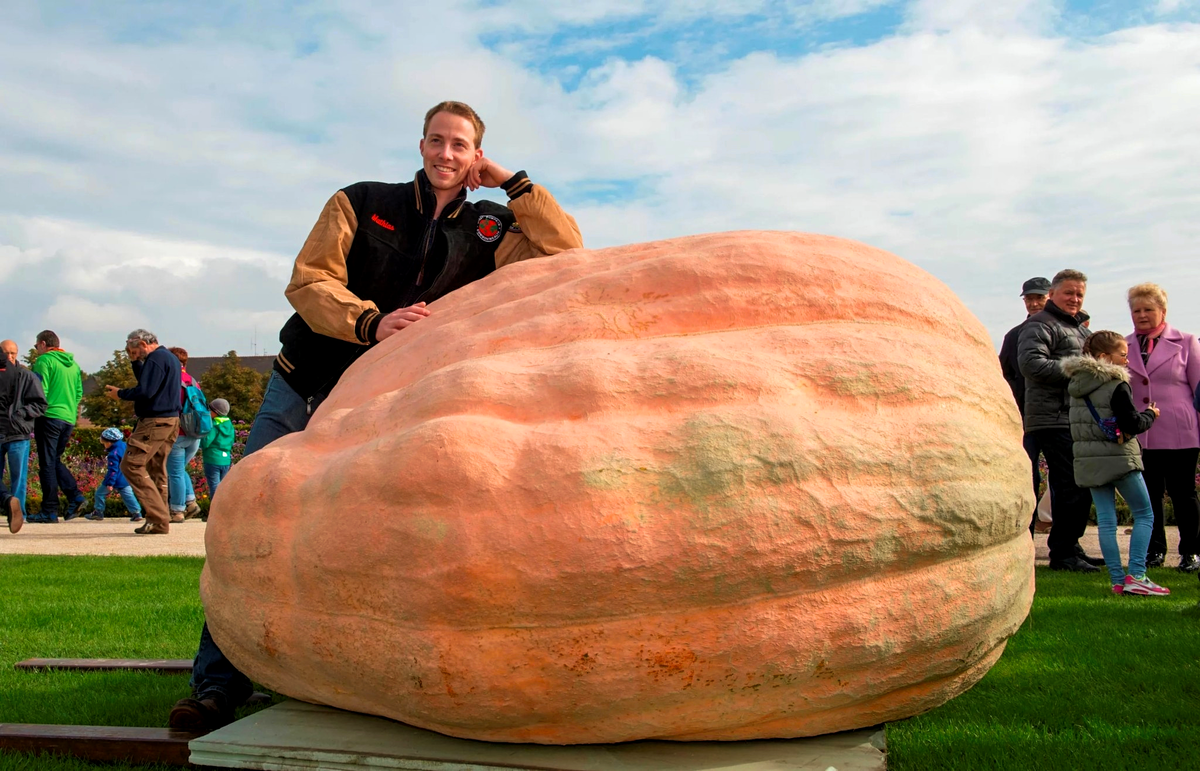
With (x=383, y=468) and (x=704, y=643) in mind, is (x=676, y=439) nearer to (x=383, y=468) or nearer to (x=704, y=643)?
(x=704, y=643)

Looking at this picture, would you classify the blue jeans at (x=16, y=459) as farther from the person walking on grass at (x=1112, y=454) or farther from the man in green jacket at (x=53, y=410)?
the person walking on grass at (x=1112, y=454)

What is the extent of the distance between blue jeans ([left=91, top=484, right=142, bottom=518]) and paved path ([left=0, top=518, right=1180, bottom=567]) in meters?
0.54

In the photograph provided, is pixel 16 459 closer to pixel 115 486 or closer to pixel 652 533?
pixel 115 486

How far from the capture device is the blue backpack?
9938 mm

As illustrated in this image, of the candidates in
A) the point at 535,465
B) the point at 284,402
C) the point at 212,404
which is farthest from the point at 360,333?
the point at 212,404

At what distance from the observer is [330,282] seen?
351 centimetres

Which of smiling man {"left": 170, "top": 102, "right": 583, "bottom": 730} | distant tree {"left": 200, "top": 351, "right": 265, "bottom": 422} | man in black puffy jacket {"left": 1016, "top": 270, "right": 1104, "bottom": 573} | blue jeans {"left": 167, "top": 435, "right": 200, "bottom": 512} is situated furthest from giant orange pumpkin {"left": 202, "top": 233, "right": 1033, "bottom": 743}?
distant tree {"left": 200, "top": 351, "right": 265, "bottom": 422}

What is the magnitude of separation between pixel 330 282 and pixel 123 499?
9.93 meters

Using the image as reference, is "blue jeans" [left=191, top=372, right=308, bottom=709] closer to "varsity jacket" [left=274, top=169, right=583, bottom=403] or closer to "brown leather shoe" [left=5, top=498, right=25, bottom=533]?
"varsity jacket" [left=274, top=169, right=583, bottom=403]

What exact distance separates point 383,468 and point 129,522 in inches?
416

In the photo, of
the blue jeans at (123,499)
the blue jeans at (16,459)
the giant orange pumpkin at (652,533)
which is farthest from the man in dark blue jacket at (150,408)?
the giant orange pumpkin at (652,533)

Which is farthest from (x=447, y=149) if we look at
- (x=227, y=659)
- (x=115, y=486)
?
(x=115, y=486)

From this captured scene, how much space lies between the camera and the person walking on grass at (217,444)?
10.9m

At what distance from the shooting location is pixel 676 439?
7.43ft
